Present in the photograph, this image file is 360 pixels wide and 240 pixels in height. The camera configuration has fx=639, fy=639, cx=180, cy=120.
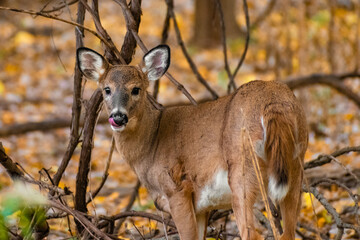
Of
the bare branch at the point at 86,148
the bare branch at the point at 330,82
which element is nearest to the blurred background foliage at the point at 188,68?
the bare branch at the point at 330,82

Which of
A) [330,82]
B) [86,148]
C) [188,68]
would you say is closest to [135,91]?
[86,148]

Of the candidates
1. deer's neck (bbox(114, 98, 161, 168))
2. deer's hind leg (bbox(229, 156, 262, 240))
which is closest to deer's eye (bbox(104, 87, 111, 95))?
deer's neck (bbox(114, 98, 161, 168))

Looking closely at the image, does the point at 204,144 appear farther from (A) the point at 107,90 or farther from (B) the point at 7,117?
(B) the point at 7,117

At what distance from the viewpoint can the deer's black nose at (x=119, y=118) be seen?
16.1 ft

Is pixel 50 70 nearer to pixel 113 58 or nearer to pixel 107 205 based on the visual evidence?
pixel 107 205

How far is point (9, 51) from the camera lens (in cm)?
1731

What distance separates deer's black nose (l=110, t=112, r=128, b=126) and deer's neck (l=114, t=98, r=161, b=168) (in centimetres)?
43

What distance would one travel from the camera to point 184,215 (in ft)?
16.2

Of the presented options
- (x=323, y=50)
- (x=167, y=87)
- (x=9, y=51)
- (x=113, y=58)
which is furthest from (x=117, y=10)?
(x=113, y=58)

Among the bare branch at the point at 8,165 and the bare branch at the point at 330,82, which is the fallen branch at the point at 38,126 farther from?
the bare branch at the point at 8,165

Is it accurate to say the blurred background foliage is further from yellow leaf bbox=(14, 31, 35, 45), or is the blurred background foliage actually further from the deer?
the deer

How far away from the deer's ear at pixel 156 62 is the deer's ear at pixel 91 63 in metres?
0.37

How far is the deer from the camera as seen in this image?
174 inches

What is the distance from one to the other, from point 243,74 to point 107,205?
7499mm
